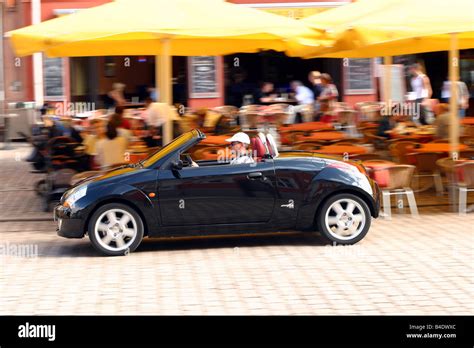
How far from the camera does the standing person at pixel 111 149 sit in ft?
44.4

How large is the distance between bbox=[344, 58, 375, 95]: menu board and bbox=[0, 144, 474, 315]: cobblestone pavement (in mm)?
12441

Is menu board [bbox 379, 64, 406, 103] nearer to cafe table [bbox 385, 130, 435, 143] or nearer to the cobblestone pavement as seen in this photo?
cafe table [bbox 385, 130, 435, 143]

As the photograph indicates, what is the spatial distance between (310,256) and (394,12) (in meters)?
4.38

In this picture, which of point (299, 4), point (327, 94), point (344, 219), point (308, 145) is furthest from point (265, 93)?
point (344, 219)

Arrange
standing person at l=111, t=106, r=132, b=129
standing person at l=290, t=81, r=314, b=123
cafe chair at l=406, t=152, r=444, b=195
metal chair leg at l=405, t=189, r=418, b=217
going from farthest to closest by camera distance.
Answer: standing person at l=290, t=81, r=314, b=123 < cafe chair at l=406, t=152, r=444, b=195 < standing person at l=111, t=106, r=132, b=129 < metal chair leg at l=405, t=189, r=418, b=217

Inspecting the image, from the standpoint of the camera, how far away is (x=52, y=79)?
2395 cm

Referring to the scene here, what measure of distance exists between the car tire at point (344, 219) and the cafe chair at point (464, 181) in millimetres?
2570

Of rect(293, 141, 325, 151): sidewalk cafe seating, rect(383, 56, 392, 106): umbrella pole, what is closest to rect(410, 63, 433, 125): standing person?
rect(383, 56, 392, 106): umbrella pole

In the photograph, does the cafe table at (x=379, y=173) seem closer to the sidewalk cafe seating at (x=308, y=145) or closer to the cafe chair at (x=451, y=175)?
the cafe chair at (x=451, y=175)

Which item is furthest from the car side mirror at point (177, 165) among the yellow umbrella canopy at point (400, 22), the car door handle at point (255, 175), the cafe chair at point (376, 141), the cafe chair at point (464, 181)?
the cafe chair at point (376, 141)

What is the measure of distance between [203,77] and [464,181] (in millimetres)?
12324

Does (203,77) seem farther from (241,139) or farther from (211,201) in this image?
(211,201)

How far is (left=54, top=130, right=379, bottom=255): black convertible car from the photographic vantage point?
35.2 feet
